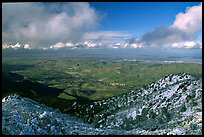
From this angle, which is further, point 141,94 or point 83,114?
point 83,114

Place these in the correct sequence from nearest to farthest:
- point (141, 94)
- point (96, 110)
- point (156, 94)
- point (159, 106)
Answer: point (159, 106), point (156, 94), point (141, 94), point (96, 110)

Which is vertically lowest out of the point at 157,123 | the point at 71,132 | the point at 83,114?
the point at 83,114

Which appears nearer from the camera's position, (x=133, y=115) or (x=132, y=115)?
(x=133, y=115)

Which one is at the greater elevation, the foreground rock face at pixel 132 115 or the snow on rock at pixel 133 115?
the foreground rock face at pixel 132 115

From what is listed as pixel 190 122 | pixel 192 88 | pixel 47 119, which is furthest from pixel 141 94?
pixel 47 119

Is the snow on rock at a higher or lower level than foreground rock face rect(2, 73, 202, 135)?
lower

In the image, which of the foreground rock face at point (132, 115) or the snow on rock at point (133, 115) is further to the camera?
the snow on rock at point (133, 115)

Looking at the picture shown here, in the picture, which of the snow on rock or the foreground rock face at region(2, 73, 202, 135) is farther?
the snow on rock

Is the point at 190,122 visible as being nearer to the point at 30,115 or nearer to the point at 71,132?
the point at 71,132
